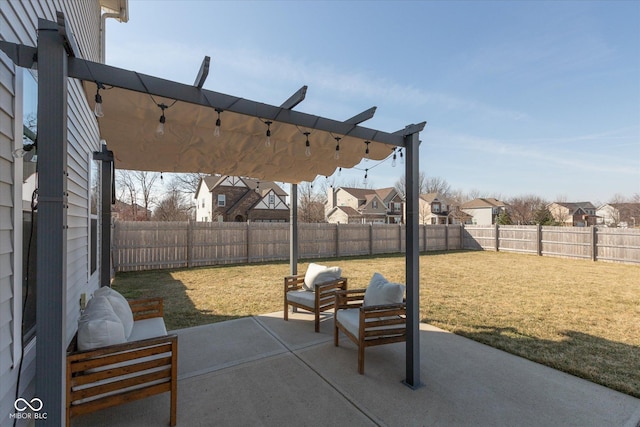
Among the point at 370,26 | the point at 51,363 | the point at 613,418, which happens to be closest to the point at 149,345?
the point at 51,363

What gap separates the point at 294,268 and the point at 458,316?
9.78 ft

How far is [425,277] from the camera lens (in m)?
8.39

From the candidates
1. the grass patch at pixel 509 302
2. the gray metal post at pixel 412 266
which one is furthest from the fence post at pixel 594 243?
the gray metal post at pixel 412 266

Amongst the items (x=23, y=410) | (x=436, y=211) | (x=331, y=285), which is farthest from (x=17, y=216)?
(x=436, y=211)

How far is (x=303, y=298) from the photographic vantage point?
14.2 feet

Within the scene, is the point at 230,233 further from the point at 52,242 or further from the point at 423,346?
the point at 52,242

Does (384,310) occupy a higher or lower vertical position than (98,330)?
lower

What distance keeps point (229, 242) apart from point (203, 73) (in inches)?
374

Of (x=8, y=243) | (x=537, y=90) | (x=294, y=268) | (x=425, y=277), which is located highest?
(x=537, y=90)

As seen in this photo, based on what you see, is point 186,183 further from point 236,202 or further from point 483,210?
point 483,210

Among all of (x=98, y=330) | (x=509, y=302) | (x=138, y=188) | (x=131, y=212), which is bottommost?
(x=509, y=302)

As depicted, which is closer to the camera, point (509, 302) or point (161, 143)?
point (161, 143)

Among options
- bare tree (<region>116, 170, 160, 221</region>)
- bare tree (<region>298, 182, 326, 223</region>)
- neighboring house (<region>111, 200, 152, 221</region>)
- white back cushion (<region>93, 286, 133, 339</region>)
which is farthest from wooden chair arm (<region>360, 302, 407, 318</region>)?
bare tree (<region>298, 182, 326, 223</region>)

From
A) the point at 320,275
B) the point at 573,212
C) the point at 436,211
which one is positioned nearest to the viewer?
the point at 320,275
